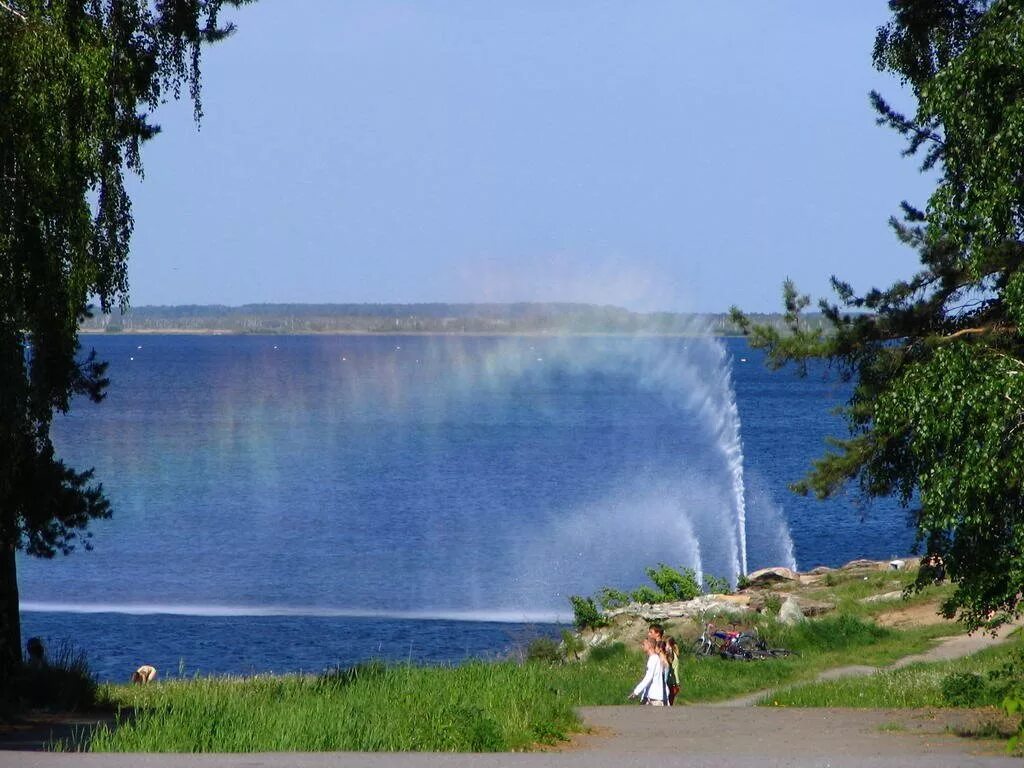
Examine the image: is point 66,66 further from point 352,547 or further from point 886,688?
point 352,547

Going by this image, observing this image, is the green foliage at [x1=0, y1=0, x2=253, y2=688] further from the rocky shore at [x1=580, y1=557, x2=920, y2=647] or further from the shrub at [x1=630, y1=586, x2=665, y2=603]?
the shrub at [x1=630, y1=586, x2=665, y2=603]

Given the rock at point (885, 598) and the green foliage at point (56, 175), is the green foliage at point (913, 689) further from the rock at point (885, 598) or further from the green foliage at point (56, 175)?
the green foliage at point (56, 175)

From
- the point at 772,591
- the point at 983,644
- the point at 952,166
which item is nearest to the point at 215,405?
the point at 772,591

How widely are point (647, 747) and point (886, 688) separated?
680 cm

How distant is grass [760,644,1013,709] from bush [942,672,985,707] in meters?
0.01

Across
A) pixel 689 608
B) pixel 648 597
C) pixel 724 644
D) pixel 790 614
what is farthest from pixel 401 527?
pixel 724 644

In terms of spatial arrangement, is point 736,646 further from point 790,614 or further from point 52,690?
point 52,690

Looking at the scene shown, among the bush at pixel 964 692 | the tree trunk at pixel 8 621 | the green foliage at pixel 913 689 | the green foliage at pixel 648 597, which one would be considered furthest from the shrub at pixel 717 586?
the tree trunk at pixel 8 621

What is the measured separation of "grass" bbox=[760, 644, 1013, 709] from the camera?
17266 millimetres

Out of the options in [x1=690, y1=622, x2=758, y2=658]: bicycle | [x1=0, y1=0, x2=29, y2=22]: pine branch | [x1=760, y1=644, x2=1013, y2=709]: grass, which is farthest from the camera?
[x1=690, y1=622, x2=758, y2=658]: bicycle

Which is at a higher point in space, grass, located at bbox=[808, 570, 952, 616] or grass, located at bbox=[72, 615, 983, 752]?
grass, located at bbox=[72, 615, 983, 752]

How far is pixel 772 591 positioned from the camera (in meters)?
35.9

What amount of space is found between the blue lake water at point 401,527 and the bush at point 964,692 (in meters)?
7.24

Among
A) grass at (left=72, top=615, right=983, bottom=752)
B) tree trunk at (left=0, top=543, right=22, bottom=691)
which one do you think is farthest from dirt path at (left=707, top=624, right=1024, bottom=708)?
tree trunk at (left=0, top=543, right=22, bottom=691)
